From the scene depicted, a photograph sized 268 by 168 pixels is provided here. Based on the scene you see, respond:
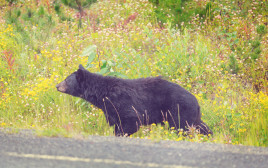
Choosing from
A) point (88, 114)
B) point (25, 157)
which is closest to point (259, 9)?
point (88, 114)

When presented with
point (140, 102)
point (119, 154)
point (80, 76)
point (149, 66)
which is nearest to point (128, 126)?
point (140, 102)

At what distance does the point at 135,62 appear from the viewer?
27.2 ft

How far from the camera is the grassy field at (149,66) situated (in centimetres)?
657

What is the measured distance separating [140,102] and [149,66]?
8.13 ft

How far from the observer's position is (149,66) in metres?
8.52

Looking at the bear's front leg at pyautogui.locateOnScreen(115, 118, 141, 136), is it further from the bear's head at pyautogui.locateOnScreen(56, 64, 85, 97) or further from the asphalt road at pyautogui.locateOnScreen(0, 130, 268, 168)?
the asphalt road at pyautogui.locateOnScreen(0, 130, 268, 168)

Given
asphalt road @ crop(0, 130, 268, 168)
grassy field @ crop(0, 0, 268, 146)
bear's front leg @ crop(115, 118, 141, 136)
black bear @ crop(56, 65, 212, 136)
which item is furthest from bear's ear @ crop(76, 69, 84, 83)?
asphalt road @ crop(0, 130, 268, 168)

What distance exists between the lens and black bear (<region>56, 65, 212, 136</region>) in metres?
6.05

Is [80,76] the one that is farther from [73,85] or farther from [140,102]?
[140,102]

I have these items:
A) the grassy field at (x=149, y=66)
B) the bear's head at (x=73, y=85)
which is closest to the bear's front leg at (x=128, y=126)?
the grassy field at (x=149, y=66)

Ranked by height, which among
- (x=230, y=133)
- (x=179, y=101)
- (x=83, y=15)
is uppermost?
(x=83, y=15)

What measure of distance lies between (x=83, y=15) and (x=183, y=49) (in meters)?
4.80

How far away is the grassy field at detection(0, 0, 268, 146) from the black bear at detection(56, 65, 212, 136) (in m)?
0.28

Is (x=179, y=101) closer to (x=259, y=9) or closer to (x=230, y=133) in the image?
(x=230, y=133)
